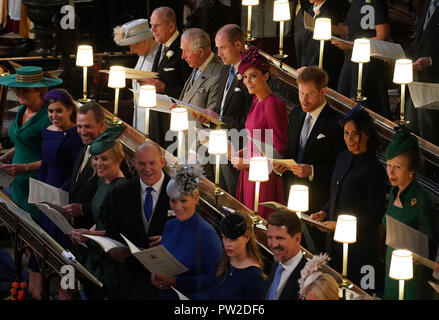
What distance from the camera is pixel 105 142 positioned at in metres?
7.82

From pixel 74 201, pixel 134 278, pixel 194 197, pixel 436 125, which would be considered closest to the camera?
pixel 194 197

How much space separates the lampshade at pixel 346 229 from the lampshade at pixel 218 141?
1316 millimetres

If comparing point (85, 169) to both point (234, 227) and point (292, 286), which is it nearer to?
point (234, 227)

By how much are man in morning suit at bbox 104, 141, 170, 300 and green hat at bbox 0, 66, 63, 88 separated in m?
1.95

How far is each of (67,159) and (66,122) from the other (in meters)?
0.31

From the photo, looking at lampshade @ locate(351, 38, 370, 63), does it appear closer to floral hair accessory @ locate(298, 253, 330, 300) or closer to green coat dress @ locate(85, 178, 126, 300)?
green coat dress @ locate(85, 178, 126, 300)

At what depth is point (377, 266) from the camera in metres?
7.59

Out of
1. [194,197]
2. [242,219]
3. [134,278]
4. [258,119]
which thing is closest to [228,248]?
[242,219]

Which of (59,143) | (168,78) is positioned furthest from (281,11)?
(59,143)

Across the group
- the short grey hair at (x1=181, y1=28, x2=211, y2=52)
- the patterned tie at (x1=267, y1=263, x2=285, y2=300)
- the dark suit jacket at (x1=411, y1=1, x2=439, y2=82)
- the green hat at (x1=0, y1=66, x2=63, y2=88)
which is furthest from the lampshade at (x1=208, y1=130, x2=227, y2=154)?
the dark suit jacket at (x1=411, y1=1, x2=439, y2=82)

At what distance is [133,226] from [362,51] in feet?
8.77

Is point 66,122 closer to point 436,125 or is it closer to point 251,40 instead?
point 251,40

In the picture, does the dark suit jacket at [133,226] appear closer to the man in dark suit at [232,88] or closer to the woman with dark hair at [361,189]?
the woman with dark hair at [361,189]
